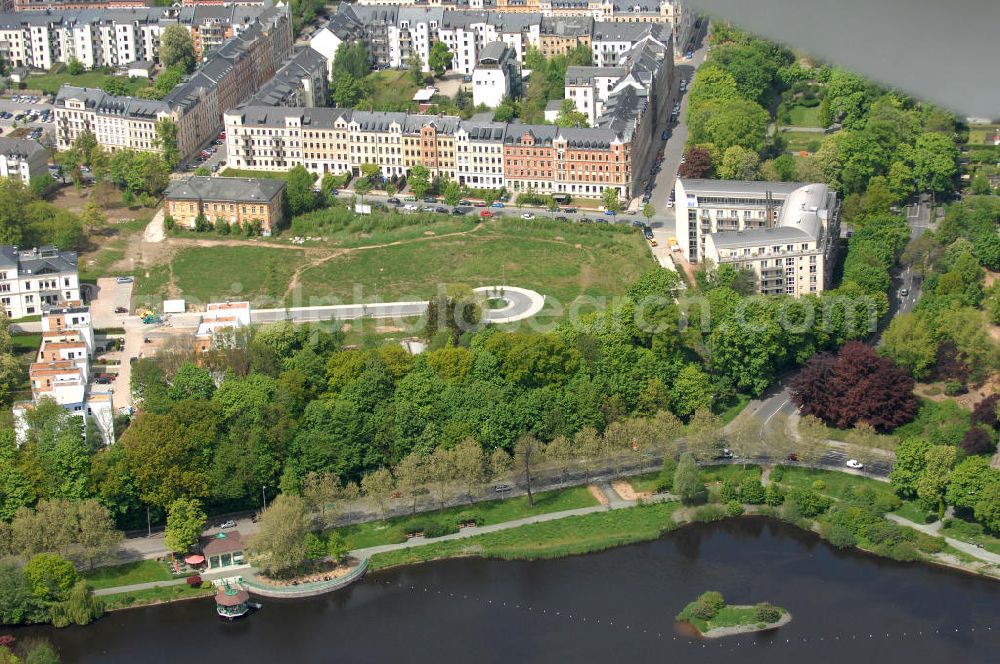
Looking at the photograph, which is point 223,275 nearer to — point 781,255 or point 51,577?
point 51,577

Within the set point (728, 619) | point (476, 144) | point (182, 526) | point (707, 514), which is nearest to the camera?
point (728, 619)

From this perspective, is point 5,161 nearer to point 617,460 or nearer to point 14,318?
point 14,318

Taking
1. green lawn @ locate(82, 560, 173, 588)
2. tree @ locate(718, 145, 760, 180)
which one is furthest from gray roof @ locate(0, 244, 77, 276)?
tree @ locate(718, 145, 760, 180)

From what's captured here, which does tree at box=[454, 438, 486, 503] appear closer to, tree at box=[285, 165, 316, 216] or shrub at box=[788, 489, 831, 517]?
shrub at box=[788, 489, 831, 517]

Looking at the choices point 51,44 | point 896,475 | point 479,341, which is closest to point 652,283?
point 479,341

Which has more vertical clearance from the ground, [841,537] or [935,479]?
[935,479]

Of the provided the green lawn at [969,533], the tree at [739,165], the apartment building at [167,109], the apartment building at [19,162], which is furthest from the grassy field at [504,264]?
the green lawn at [969,533]

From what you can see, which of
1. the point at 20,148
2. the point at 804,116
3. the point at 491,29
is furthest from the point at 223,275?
the point at 804,116
